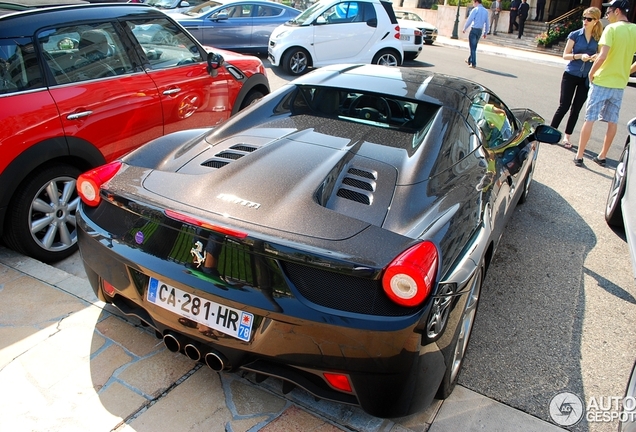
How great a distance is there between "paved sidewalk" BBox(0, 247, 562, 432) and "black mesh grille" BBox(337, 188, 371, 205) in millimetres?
992

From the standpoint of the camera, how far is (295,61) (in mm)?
11688

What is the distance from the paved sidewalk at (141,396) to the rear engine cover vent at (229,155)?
3.36ft

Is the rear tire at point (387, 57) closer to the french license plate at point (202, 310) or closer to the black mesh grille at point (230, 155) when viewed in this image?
the black mesh grille at point (230, 155)

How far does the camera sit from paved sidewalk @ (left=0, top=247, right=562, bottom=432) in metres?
2.36

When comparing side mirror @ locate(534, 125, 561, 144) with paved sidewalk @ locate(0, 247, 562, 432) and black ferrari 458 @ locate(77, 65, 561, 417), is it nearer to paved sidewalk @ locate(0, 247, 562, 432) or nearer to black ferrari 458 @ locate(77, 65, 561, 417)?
black ferrari 458 @ locate(77, 65, 561, 417)

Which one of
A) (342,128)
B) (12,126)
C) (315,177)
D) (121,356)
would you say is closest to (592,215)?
(342,128)

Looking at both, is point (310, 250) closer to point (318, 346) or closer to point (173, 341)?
point (318, 346)

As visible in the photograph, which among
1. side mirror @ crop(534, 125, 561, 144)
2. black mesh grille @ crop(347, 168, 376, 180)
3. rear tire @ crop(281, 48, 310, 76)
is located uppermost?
black mesh grille @ crop(347, 168, 376, 180)

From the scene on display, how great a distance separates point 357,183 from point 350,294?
2.40ft

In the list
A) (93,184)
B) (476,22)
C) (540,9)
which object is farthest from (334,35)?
(540,9)

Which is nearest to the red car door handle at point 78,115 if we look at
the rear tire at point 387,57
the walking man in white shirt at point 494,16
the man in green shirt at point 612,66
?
the man in green shirt at point 612,66

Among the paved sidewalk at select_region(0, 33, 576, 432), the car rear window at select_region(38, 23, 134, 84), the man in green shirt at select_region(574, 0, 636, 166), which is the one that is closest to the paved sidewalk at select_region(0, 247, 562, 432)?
the paved sidewalk at select_region(0, 33, 576, 432)

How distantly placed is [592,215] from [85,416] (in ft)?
15.9

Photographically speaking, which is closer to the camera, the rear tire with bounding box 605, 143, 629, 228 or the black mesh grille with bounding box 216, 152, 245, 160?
the black mesh grille with bounding box 216, 152, 245, 160
